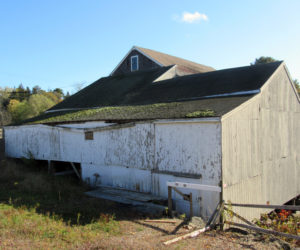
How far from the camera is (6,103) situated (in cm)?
6006

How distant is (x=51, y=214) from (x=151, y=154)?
4265mm

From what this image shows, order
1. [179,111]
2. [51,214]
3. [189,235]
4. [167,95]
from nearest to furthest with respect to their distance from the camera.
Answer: [189,235]
[51,214]
[179,111]
[167,95]

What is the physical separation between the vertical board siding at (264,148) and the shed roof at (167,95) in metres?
0.68

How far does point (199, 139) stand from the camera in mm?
9523

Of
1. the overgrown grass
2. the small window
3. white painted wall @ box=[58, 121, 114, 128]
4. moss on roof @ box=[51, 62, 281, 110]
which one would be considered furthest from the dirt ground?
the small window

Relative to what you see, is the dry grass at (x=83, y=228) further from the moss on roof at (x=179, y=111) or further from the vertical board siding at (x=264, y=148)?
the moss on roof at (x=179, y=111)

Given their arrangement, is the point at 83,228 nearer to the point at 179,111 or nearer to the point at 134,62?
the point at 179,111

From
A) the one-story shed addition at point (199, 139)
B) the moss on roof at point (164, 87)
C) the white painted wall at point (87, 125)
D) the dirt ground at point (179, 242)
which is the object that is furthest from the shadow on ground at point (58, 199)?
the moss on roof at point (164, 87)

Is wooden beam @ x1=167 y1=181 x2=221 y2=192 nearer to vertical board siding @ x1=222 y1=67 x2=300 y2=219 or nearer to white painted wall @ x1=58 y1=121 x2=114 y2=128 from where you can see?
vertical board siding @ x1=222 y1=67 x2=300 y2=219

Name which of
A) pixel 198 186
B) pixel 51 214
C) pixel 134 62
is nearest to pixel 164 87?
pixel 198 186

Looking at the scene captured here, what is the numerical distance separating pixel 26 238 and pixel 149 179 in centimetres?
541

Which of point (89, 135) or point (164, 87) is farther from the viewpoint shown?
point (164, 87)

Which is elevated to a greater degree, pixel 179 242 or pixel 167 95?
pixel 167 95

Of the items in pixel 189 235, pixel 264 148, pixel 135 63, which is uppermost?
pixel 135 63
